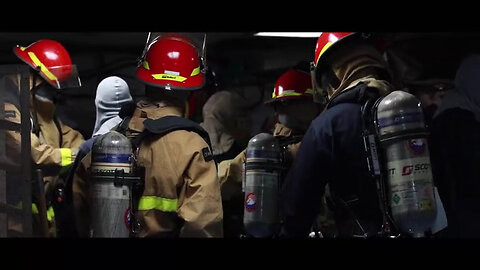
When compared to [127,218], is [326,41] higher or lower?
higher

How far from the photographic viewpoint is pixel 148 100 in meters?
4.11

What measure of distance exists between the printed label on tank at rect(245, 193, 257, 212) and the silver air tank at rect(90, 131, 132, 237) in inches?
22.5

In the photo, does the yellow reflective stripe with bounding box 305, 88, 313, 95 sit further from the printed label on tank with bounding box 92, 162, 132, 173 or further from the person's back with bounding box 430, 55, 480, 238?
the printed label on tank with bounding box 92, 162, 132, 173

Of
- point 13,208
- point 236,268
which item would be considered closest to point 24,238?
point 13,208

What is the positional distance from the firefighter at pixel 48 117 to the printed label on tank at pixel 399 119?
153 centimetres

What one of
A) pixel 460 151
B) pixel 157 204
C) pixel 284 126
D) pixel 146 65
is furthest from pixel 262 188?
pixel 460 151

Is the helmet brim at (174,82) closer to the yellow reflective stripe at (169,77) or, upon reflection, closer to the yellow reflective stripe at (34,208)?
the yellow reflective stripe at (169,77)

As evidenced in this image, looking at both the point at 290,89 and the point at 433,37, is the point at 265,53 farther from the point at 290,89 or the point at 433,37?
the point at 433,37

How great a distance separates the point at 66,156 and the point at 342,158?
141cm

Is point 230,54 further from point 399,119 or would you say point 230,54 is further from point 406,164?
point 406,164

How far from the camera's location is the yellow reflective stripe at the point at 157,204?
3951mm

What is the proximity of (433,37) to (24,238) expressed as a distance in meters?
2.27

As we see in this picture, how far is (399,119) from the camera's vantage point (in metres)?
3.70

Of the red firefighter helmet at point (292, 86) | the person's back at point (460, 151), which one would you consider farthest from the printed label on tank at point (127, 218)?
the person's back at point (460, 151)
